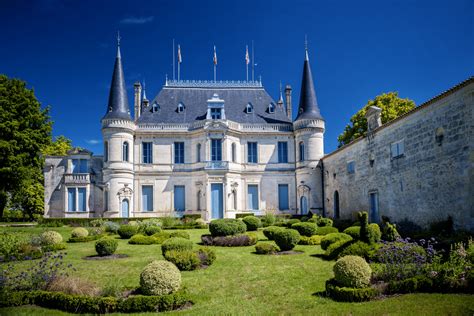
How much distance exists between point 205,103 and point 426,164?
914 inches

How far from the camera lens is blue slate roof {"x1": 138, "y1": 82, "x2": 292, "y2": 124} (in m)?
35.2

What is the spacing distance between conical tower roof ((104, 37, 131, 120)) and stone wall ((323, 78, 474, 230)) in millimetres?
18830

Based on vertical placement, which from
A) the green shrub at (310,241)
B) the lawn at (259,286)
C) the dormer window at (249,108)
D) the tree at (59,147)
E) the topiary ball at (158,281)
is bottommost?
the lawn at (259,286)

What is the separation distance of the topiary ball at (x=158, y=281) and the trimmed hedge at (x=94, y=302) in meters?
0.27

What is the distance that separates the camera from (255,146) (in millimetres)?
34938

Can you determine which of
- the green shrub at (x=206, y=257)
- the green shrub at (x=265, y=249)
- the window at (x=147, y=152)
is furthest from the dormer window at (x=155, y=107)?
the green shrub at (x=206, y=257)

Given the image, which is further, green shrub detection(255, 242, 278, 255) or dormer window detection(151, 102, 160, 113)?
dormer window detection(151, 102, 160, 113)

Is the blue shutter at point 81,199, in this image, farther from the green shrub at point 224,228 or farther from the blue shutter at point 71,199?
→ the green shrub at point 224,228

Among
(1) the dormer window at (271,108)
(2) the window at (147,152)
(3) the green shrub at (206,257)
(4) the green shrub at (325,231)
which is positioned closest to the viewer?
(3) the green shrub at (206,257)

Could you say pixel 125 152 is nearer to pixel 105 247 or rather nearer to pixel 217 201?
pixel 217 201

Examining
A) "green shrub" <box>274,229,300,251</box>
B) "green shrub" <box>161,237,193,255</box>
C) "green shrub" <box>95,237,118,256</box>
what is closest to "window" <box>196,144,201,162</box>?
"green shrub" <box>95,237,118,256</box>

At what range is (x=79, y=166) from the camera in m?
33.0

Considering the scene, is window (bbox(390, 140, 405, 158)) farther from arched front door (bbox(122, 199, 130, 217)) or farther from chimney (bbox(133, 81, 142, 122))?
chimney (bbox(133, 81, 142, 122))

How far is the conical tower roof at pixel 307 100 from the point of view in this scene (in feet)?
111
